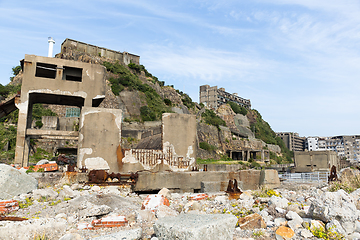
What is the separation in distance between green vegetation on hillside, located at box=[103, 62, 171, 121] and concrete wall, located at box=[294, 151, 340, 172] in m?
21.3

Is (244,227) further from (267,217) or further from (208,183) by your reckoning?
(208,183)

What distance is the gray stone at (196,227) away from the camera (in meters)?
3.69

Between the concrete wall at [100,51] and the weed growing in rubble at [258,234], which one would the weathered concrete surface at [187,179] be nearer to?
the weed growing in rubble at [258,234]

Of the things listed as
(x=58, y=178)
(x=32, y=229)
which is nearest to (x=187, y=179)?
(x=58, y=178)

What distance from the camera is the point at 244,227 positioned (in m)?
5.08

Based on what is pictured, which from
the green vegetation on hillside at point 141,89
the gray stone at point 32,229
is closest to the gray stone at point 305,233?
the gray stone at point 32,229

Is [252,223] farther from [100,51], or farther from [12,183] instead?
[100,51]

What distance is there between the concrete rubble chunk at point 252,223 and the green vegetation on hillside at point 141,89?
1420 inches

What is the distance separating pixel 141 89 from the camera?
47.6 meters

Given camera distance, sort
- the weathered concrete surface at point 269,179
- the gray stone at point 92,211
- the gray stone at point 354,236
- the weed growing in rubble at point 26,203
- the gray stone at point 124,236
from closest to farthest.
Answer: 1. the gray stone at point 124,236
2. the gray stone at point 354,236
3. the gray stone at point 92,211
4. the weed growing in rubble at point 26,203
5. the weathered concrete surface at point 269,179

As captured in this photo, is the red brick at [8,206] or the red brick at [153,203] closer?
the red brick at [8,206]

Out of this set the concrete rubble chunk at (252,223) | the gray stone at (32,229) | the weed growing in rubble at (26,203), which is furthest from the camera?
the weed growing in rubble at (26,203)

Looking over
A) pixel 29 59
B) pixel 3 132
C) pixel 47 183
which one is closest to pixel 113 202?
pixel 47 183

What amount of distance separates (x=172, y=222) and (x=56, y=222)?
84.1 inches
